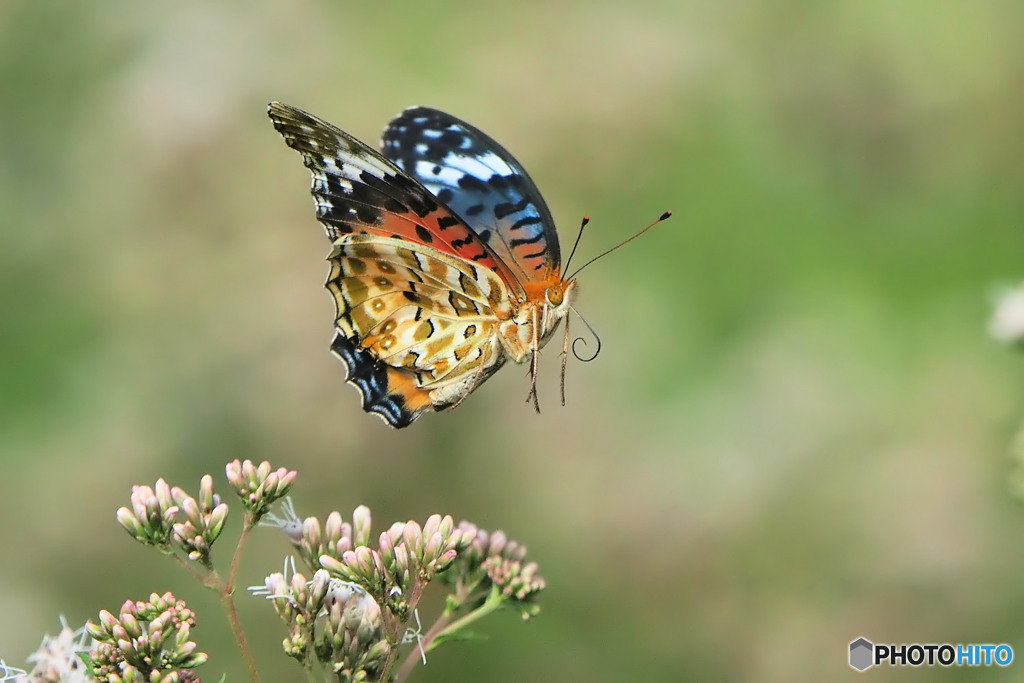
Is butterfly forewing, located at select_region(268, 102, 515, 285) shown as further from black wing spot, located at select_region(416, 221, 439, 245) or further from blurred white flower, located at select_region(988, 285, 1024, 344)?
blurred white flower, located at select_region(988, 285, 1024, 344)

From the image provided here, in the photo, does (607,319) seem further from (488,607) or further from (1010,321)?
(488,607)

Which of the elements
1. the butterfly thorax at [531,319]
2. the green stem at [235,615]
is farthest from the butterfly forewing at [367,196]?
the green stem at [235,615]

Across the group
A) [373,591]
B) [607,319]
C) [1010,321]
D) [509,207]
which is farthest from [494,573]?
[607,319]

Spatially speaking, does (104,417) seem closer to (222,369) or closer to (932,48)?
(222,369)

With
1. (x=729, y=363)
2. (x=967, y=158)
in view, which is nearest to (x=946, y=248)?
Answer: (x=967, y=158)

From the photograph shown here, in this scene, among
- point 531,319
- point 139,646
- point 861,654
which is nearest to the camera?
point 139,646

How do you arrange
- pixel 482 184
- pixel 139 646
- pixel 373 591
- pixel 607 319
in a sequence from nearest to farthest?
1. pixel 139 646
2. pixel 373 591
3. pixel 482 184
4. pixel 607 319
